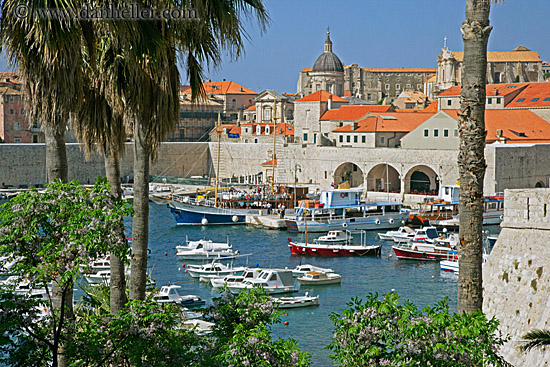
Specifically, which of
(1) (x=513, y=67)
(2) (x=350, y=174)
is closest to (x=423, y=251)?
(2) (x=350, y=174)

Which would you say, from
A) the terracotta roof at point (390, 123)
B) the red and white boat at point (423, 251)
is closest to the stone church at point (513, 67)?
the terracotta roof at point (390, 123)

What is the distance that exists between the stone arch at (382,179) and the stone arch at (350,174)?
1.71 meters

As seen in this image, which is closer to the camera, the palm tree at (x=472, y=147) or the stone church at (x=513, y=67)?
the palm tree at (x=472, y=147)

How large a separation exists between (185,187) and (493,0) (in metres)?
51.8

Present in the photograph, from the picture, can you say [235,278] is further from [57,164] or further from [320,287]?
[57,164]

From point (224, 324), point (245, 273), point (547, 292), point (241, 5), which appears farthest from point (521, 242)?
point (245, 273)

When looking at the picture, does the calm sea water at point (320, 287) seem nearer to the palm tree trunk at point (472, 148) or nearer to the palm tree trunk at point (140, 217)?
the palm tree trunk at point (140, 217)

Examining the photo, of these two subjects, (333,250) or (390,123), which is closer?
(333,250)

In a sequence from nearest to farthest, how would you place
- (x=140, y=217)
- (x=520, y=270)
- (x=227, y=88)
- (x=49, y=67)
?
(x=49, y=67)
(x=140, y=217)
(x=520, y=270)
(x=227, y=88)

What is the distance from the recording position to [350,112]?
56.4 meters

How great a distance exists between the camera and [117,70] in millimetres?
7277

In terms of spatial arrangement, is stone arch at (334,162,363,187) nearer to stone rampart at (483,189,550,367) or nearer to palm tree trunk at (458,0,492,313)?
stone rampart at (483,189,550,367)

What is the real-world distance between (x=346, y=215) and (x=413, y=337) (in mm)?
34208

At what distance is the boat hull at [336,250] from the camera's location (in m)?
30.6
